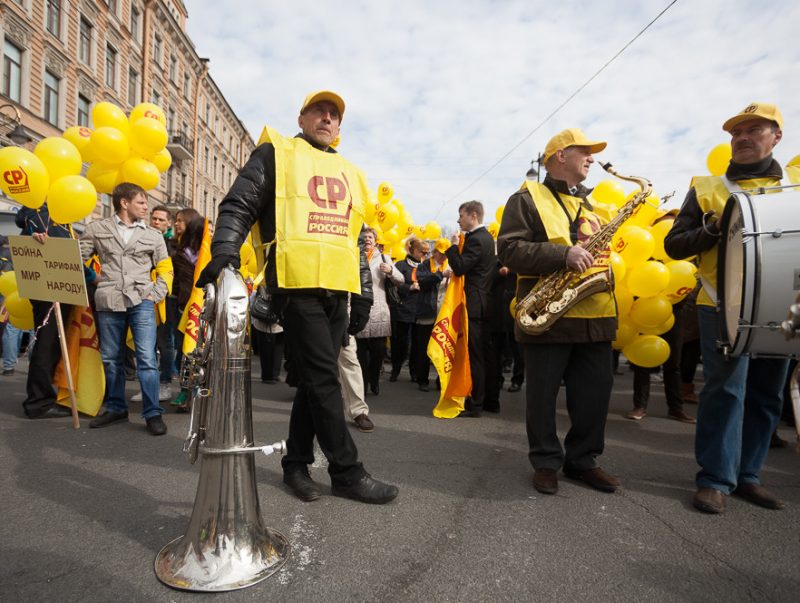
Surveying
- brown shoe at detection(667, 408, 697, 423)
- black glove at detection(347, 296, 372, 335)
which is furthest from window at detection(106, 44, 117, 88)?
brown shoe at detection(667, 408, 697, 423)

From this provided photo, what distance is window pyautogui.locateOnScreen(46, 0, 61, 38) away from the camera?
2077 cm

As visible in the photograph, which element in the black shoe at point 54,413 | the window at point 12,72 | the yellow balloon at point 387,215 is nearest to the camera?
the black shoe at point 54,413

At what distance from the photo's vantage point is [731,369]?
269cm

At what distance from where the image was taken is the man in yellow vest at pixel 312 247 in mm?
2502

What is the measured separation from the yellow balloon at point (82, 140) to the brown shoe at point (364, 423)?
3.65 meters

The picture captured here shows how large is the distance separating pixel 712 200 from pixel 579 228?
2.26 feet

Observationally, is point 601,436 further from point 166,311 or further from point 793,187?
point 166,311

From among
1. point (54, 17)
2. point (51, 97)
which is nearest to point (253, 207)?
point (51, 97)

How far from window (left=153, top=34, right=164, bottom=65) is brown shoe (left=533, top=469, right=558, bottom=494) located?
3473 cm

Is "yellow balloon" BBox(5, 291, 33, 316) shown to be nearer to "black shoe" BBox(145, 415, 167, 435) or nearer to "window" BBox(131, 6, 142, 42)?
"black shoe" BBox(145, 415, 167, 435)

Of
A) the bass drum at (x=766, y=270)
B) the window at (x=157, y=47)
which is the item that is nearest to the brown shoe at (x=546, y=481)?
the bass drum at (x=766, y=270)

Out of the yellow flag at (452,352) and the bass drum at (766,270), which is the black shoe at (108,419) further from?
the bass drum at (766,270)

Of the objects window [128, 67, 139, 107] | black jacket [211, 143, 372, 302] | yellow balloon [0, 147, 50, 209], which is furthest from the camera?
window [128, 67, 139, 107]

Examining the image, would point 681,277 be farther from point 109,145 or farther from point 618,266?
point 109,145
